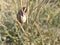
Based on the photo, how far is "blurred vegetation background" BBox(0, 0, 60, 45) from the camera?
7.91 feet

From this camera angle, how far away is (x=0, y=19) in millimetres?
3258

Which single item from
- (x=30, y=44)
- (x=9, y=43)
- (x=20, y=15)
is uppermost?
(x=20, y=15)

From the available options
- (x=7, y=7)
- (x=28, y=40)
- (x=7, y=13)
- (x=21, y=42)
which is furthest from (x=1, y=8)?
(x=28, y=40)

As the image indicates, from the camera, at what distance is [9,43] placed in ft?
10.00

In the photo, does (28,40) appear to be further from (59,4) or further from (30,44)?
(59,4)

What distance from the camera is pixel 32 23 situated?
2.36 metres

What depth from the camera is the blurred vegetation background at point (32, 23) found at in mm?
2410

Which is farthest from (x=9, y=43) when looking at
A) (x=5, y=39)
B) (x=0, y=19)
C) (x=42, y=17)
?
(x=42, y=17)

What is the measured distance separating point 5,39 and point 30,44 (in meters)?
0.81

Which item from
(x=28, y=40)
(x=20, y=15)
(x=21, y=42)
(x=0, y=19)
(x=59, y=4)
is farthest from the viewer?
(x=59, y=4)

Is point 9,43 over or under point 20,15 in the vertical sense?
under

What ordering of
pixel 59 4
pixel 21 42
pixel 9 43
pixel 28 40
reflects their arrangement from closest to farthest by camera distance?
pixel 28 40 → pixel 21 42 → pixel 9 43 → pixel 59 4

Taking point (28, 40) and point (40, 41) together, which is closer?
point (40, 41)

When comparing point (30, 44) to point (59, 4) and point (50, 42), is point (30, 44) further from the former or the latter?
point (59, 4)
